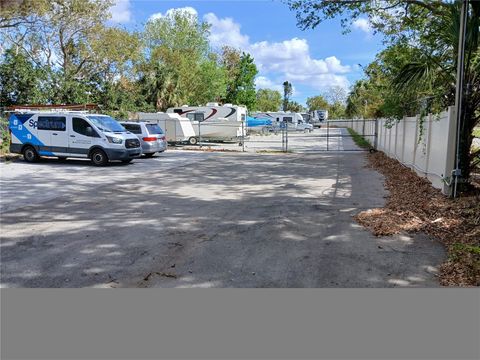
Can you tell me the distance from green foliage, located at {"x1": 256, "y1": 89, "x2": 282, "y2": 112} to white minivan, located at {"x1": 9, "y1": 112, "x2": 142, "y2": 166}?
269 ft

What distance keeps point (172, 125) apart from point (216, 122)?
13.8 feet

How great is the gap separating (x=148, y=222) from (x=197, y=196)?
9.06 feet

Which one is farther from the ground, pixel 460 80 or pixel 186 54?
pixel 186 54

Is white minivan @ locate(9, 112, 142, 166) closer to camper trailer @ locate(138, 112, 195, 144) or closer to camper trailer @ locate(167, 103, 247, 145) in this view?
camper trailer @ locate(138, 112, 195, 144)

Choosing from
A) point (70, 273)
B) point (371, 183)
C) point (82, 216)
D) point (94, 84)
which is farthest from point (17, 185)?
point (94, 84)

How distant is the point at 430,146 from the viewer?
34.7 ft

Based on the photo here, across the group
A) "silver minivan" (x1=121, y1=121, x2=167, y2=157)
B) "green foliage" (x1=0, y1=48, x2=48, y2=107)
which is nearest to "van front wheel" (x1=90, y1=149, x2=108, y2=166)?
"silver minivan" (x1=121, y1=121, x2=167, y2=157)

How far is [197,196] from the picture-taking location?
10055 mm

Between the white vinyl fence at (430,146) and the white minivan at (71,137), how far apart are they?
10079mm

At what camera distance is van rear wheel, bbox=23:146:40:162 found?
1664 centimetres

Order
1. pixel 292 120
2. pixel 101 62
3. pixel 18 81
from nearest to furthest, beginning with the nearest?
pixel 18 81 → pixel 101 62 → pixel 292 120

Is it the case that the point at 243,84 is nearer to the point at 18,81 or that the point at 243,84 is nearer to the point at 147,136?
the point at 18,81

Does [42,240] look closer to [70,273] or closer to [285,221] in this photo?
[70,273]

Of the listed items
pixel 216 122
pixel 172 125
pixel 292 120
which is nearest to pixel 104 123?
pixel 172 125
